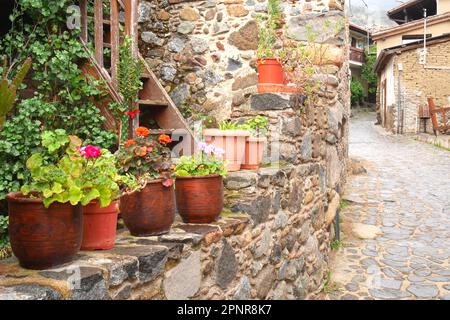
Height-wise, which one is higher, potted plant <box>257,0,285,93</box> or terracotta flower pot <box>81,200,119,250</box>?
potted plant <box>257,0,285,93</box>

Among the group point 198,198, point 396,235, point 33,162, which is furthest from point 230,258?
point 396,235

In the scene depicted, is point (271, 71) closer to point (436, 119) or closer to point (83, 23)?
point (83, 23)

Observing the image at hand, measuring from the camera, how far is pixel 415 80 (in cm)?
1833

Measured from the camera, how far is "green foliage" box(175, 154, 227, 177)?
2.73m

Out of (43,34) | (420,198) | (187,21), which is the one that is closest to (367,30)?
(420,198)

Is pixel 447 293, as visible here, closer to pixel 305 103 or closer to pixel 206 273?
pixel 305 103

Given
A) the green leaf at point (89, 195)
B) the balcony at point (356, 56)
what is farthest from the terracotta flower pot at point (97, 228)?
the balcony at point (356, 56)

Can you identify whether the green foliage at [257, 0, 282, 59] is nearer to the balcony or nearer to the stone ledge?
the stone ledge

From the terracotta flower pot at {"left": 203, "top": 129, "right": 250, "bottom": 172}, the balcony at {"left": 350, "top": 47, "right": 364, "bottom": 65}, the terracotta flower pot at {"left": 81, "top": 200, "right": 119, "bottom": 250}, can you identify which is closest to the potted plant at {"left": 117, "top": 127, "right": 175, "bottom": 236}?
the terracotta flower pot at {"left": 81, "top": 200, "right": 119, "bottom": 250}

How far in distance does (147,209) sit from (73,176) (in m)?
0.57

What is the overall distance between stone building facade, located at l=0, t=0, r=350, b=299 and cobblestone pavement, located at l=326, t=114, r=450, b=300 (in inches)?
16.7

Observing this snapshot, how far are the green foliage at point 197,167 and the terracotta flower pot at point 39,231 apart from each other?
3.48 feet

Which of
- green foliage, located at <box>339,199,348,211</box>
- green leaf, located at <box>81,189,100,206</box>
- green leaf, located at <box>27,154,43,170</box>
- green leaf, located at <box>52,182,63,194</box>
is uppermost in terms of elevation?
green leaf, located at <box>27,154,43,170</box>
